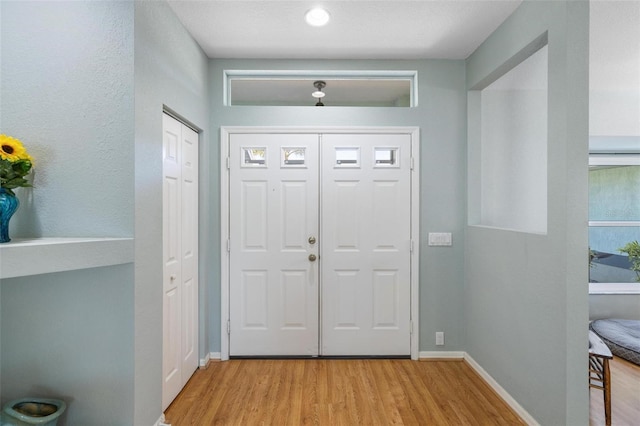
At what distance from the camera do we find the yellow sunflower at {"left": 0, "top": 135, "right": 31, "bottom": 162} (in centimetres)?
150

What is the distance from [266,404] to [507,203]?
261cm

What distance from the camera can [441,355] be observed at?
3061 millimetres

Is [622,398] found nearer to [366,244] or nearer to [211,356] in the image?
[366,244]

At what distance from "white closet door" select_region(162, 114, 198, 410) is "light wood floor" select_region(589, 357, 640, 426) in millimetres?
2757

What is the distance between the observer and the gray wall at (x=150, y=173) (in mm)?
1790

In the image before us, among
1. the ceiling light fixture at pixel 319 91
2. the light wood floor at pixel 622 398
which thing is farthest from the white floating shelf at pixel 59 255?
the light wood floor at pixel 622 398

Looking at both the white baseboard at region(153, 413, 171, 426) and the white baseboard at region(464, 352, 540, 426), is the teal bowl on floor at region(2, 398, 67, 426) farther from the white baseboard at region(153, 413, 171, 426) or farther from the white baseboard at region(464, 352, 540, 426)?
the white baseboard at region(464, 352, 540, 426)

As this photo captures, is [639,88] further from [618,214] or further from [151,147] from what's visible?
[151,147]

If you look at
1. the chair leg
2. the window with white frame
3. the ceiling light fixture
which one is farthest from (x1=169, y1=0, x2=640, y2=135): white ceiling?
the chair leg

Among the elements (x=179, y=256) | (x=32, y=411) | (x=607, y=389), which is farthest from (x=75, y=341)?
(x=607, y=389)

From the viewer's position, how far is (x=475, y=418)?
2.19m

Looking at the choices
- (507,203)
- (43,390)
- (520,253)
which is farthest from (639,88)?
(43,390)

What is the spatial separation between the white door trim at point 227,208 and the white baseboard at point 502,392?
464mm

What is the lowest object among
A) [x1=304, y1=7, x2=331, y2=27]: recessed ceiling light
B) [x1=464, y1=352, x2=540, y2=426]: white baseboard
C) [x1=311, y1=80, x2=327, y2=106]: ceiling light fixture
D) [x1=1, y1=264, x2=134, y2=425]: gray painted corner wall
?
[x1=464, y1=352, x2=540, y2=426]: white baseboard
